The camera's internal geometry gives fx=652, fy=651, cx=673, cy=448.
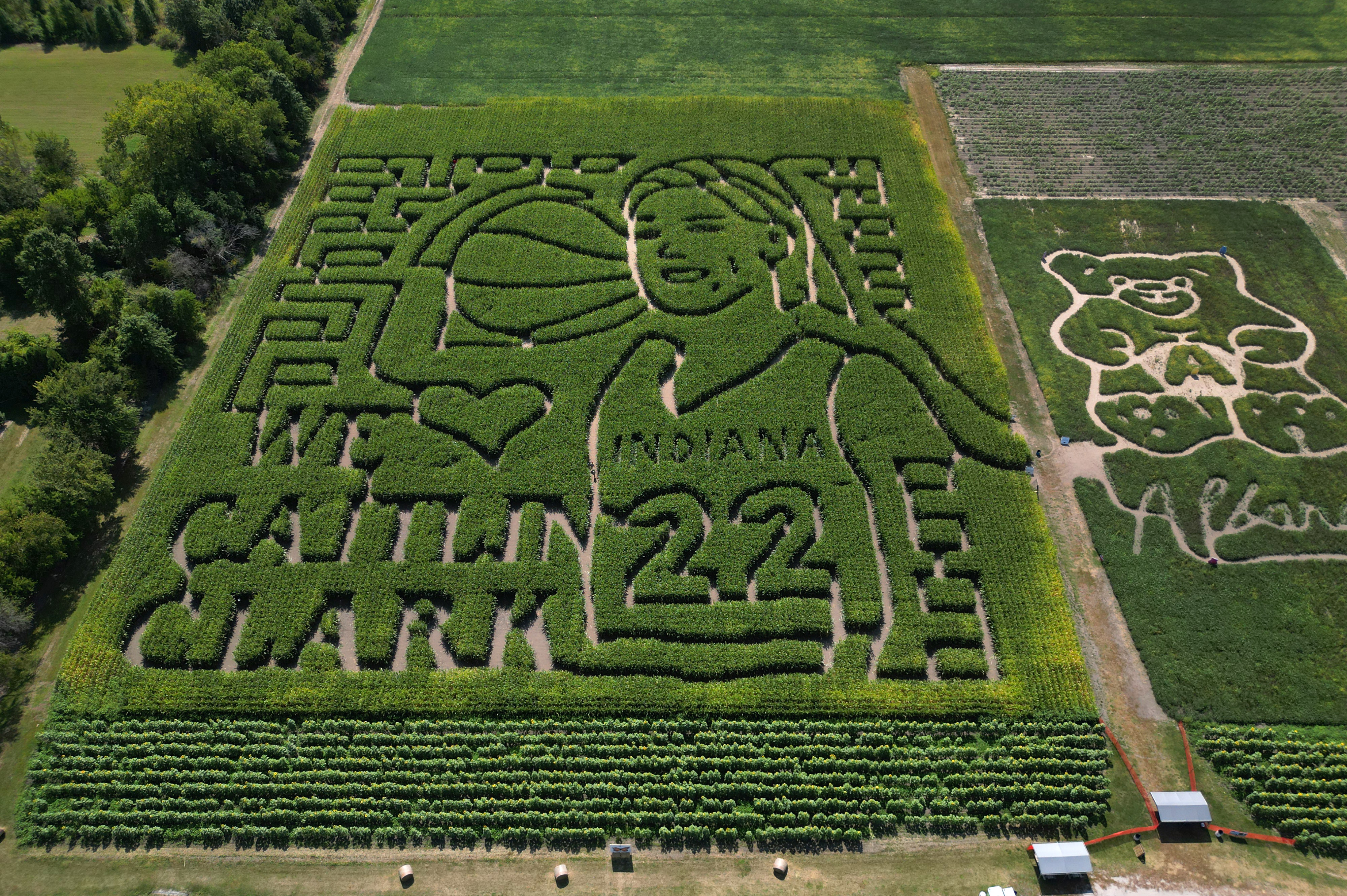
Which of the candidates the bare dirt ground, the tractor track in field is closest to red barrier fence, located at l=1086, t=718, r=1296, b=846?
the bare dirt ground

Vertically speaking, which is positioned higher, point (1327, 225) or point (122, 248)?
point (1327, 225)

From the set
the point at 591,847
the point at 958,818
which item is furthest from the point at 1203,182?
the point at 591,847

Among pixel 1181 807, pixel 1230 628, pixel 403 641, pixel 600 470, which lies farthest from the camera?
pixel 600 470

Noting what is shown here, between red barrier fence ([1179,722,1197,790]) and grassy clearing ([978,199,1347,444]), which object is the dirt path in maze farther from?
grassy clearing ([978,199,1347,444])

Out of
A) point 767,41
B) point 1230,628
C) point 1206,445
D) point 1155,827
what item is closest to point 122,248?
point 767,41

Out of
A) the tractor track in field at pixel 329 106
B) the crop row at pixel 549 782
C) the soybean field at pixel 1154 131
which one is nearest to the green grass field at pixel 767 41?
the tractor track in field at pixel 329 106

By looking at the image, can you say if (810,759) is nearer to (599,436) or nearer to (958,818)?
(958,818)

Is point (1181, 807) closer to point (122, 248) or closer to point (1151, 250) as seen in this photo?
point (1151, 250)
